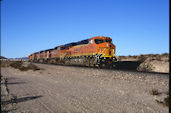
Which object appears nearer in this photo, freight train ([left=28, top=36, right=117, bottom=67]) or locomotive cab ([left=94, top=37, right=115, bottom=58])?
freight train ([left=28, top=36, right=117, bottom=67])

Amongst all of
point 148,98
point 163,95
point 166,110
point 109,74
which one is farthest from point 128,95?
point 109,74

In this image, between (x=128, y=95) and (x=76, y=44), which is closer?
(x=128, y=95)

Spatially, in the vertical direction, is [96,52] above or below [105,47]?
below

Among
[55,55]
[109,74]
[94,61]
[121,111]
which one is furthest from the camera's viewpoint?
[55,55]

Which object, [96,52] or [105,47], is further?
[105,47]

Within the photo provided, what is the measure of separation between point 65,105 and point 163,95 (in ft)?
16.5

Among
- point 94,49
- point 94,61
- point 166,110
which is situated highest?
point 94,49

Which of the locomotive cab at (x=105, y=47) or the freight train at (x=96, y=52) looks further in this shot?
the locomotive cab at (x=105, y=47)

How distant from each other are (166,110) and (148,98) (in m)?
1.53

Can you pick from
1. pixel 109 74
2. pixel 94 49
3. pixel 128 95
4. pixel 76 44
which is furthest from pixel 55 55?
pixel 128 95

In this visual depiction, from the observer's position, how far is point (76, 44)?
2742cm

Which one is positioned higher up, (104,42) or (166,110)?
(104,42)

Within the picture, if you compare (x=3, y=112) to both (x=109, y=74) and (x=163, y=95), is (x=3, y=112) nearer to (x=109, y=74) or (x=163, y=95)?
(x=163, y=95)

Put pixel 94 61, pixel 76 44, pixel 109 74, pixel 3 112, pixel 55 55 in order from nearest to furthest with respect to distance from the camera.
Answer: pixel 3 112 < pixel 109 74 < pixel 94 61 < pixel 76 44 < pixel 55 55
